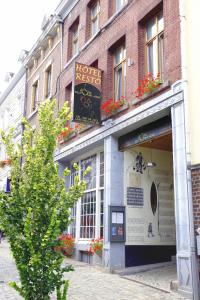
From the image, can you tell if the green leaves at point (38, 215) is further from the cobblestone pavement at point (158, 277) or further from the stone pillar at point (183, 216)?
the cobblestone pavement at point (158, 277)

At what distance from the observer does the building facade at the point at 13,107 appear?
22547 millimetres

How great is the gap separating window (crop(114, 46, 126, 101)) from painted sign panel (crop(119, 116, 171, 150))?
165cm

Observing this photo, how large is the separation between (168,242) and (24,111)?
1319cm

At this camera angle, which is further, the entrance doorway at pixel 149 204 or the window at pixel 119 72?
the window at pixel 119 72

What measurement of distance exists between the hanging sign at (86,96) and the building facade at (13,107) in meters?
9.83

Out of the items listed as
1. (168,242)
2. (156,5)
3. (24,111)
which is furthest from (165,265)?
(24,111)

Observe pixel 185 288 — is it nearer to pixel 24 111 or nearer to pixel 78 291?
pixel 78 291

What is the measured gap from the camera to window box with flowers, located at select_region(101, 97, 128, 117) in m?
11.1

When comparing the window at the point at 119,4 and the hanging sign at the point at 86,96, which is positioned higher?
the window at the point at 119,4

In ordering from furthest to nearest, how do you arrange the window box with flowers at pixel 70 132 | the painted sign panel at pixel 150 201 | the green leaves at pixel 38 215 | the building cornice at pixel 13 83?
the building cornice at pixel 13 83
the window box with flowers at pixel 70 132
the painted sign panel at pixel 150 201
the green leaves at pixel 38 215

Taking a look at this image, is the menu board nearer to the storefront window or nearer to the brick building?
the brick building

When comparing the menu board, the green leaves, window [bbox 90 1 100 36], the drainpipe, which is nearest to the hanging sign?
the menu board

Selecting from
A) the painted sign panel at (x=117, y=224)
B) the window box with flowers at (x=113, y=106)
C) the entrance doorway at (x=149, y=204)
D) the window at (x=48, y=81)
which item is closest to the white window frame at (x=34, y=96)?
the window at (x=48, y=81)

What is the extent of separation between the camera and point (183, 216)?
7.73 m
